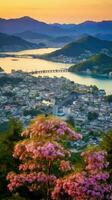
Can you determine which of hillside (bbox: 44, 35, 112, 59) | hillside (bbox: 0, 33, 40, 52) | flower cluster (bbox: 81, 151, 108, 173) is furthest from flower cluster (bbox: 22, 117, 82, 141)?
hillside (bbox: 0, 33, 40, 52)

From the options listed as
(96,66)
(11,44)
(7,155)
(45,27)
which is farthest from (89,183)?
(45,27)

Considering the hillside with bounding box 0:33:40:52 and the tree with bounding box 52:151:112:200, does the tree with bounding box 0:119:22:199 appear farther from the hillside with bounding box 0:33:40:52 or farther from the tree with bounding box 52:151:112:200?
the hillside with bounding box 0:33:40:52

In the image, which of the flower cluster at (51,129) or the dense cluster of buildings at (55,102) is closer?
the flower cluster at (51,129)

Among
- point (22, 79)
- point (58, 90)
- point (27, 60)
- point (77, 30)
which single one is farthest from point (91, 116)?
point (77, 30)

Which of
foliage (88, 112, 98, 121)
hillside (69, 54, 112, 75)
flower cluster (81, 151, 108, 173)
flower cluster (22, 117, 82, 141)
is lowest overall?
hillside (69, 54, 112, 75)

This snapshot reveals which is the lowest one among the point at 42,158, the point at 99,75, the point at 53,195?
the point at 99,75

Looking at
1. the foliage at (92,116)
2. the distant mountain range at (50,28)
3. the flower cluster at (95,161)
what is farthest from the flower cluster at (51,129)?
the distant mountain range at (50,28)

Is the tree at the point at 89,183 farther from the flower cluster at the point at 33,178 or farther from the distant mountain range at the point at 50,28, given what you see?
the distant mountain range at the point at 50,28

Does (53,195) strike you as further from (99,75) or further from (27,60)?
(27,60)
